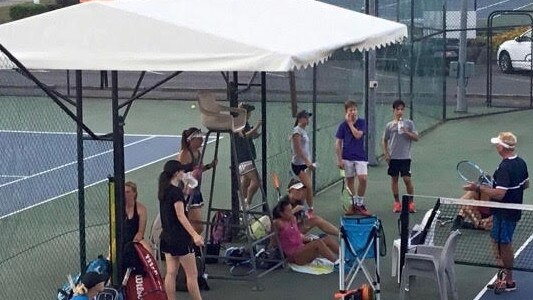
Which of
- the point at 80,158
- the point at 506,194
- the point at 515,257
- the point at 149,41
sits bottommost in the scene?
the point at 515,257

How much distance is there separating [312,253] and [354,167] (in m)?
2.85

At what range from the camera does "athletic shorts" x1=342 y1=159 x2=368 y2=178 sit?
15812 millimetres

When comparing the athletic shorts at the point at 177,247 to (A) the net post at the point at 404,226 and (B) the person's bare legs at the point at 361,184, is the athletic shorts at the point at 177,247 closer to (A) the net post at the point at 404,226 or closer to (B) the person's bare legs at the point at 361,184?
(A) the net post at the point at 404,226

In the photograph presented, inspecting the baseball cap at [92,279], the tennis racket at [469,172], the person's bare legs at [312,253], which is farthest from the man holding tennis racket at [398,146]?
the baseball cap at [92,279]

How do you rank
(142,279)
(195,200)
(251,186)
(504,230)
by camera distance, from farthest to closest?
(251,186) < (195,200) < (504,230) < (142,279)

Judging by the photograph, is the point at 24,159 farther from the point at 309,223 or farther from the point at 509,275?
the point at 509,275

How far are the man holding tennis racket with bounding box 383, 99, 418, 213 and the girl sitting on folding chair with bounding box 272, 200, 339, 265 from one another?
9.66 feet

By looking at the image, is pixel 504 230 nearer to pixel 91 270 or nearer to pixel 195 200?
pixel 195 200

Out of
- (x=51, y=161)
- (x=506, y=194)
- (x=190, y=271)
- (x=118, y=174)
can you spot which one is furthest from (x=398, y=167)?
(x=51, y=161)

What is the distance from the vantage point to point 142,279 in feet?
36.9

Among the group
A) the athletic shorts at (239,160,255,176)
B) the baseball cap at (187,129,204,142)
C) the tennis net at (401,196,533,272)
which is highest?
the baseball cap at (187,129,204,142)

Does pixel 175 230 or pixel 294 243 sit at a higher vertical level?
pixel 175 230

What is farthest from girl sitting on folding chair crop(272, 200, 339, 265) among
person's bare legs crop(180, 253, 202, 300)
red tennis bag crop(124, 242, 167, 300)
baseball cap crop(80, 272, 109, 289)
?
baseball cap crop(80, 272, 109, 289)

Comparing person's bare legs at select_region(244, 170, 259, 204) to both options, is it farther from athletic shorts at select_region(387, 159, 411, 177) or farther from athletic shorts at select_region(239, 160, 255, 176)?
athletic shorts at select_region(387, 159, 411, 177)
